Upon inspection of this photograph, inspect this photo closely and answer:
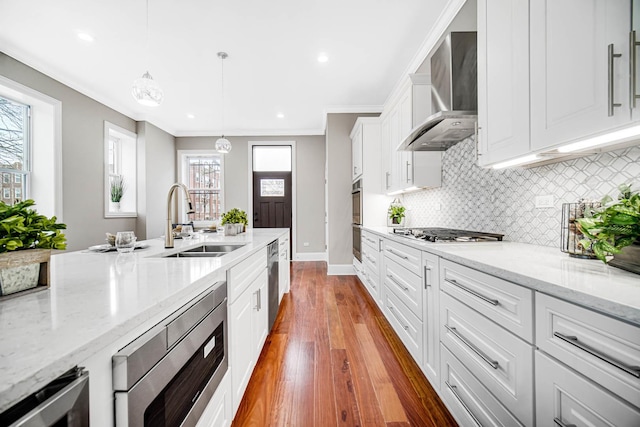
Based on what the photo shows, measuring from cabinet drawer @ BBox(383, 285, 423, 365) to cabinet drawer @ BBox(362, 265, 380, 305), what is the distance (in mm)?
334

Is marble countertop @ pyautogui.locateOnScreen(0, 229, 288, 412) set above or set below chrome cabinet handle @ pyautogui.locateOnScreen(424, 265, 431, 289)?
above

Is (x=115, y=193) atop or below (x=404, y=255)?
atop

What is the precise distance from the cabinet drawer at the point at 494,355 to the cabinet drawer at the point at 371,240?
5.10ft

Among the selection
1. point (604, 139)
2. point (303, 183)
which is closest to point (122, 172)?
point (303, 183)

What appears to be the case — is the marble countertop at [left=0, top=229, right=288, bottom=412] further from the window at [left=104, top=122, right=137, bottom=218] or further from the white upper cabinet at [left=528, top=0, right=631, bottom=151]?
the window at [left=104, top=122, right=137, bottom=218]

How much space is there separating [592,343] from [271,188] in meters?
5.94

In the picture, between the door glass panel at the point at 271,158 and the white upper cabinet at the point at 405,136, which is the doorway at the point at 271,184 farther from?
the white upper cabinet at the point at 405,136

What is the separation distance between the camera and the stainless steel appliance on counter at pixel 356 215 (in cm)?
407

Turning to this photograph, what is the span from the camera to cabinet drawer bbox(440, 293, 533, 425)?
865 mm

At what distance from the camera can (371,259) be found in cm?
321

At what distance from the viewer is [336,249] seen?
4.65m

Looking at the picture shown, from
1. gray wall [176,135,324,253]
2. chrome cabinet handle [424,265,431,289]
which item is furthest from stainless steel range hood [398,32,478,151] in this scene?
gray wall [176,135,324,253]

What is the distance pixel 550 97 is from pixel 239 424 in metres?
2.16

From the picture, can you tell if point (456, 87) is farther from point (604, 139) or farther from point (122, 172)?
point (122, 172)
